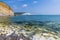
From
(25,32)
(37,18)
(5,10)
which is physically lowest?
(25,32)

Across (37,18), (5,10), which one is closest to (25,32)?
(37,18)

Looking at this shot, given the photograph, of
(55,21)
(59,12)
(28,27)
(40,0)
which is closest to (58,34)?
(55,21)

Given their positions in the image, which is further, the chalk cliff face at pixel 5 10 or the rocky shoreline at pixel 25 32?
the chalk cliff face at pixel 5 10

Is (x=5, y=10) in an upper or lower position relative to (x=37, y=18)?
upper

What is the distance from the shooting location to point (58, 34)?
1906 mm

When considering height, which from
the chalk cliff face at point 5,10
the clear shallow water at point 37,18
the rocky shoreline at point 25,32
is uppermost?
the chalk cliff face at point 5,10

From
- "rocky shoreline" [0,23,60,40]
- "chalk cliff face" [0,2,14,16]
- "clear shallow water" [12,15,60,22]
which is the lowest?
"rocky shoreline" [0,23,60,40]

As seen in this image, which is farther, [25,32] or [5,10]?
[5,10]

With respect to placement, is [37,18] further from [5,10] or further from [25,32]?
[5,10]

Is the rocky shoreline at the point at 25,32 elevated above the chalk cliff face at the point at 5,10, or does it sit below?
below

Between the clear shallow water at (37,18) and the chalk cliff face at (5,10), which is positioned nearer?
the clear shallow water at (37,18)

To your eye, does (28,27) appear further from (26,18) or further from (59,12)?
(59,12)

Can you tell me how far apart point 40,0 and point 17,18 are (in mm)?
473

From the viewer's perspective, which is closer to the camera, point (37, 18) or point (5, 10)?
point (37, 18)
